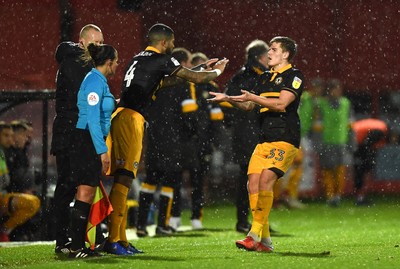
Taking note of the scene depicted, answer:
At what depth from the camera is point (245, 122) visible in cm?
1505

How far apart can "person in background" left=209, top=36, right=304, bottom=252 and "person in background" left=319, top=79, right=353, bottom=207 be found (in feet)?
27.1

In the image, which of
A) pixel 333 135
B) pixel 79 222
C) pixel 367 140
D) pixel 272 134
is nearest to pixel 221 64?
pixel 272 134

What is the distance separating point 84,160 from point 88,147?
12 centimetres

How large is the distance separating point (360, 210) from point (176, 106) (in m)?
5.01

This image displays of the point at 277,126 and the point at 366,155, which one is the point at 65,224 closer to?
the point at 277,126

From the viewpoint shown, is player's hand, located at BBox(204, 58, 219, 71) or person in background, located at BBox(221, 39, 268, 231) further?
person in background, located at BBox(221, 39, 268, 231)

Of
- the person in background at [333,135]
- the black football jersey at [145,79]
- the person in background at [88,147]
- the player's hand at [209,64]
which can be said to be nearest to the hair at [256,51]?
the player's hand at [209,64]

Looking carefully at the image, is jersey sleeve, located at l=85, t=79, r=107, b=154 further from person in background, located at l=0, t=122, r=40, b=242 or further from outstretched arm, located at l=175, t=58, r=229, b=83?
person in background, located at l=0, t=122, r=40, b=242

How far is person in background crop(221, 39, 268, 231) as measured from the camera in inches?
573

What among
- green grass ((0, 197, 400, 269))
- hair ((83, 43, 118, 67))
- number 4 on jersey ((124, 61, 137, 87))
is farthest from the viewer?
number 4 on jersey ((124, 61, 137, 87))

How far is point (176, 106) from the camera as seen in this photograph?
15.2 metres

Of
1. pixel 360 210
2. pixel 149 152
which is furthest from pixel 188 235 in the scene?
pixel 360 210

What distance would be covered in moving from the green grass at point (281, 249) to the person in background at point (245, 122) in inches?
15.2

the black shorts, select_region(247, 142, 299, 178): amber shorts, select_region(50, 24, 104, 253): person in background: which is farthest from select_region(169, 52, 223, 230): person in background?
the black shorts
